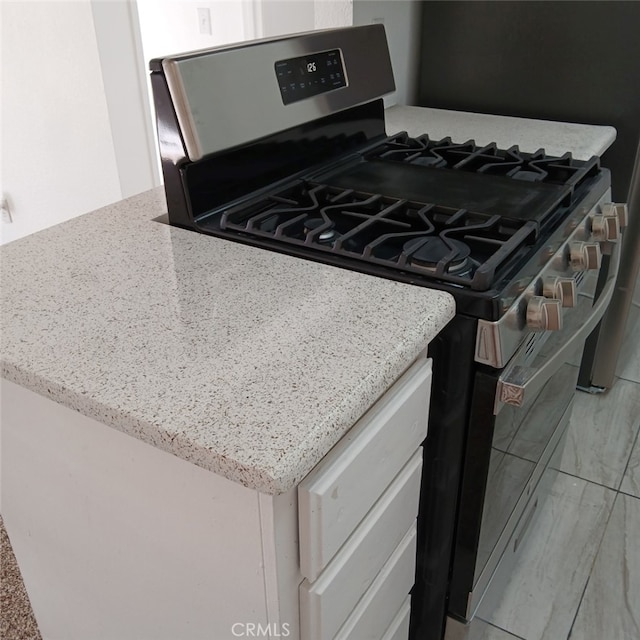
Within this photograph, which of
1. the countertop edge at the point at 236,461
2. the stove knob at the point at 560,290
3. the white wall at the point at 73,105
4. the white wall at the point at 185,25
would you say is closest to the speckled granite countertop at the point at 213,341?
the countertop edge at the point at 236,461

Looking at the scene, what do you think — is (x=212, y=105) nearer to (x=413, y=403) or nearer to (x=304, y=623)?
(x=413, y=403)

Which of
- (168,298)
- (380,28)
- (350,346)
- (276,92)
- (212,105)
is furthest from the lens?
(380,28)

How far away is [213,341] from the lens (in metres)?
0.71

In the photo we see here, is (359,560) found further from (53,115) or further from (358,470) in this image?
(53,115)

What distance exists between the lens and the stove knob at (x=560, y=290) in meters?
0.92

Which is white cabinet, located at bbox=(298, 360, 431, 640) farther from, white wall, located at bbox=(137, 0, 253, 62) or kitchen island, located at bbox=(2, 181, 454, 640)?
white wall, located at bbox=(137, 0, 253, 62)

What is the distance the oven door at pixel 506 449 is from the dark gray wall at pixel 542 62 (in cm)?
62

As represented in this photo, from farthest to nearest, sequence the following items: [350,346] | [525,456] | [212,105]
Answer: [525,456] < [212,105] < [350,346]

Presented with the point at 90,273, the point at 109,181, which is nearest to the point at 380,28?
the point at 90,273

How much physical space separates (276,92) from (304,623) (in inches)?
30.1

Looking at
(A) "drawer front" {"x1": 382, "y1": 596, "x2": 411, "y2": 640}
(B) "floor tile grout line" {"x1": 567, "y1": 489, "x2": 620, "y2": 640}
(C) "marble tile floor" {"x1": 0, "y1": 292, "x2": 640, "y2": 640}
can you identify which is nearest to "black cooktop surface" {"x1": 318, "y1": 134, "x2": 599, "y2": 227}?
(A) "drawer front" {"x1": 382, "y1": 596, "x2": 411, "y2": 640}

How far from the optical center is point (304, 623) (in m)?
0.73

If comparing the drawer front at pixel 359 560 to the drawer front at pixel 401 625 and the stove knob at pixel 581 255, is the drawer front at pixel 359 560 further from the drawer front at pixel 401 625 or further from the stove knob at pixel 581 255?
the stove knob at pixel 581 255

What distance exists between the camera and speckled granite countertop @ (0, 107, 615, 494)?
59cm
